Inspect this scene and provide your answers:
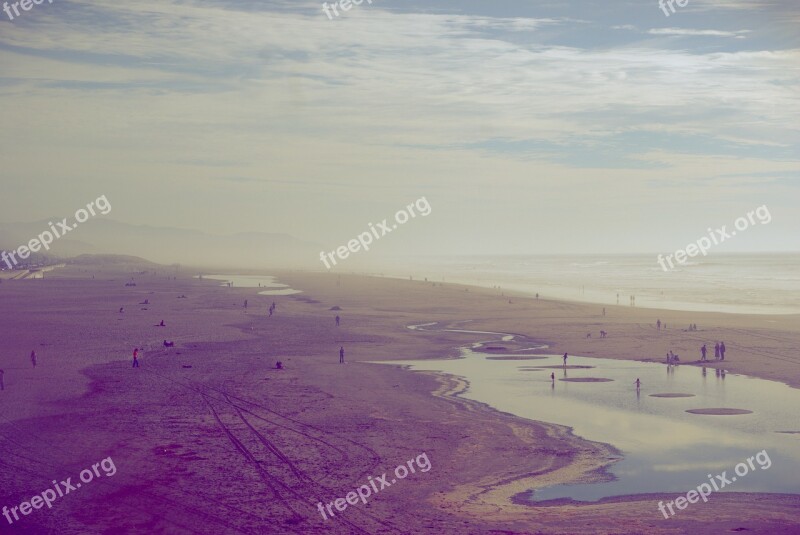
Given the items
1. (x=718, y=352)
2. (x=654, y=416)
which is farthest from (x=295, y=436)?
(x=718, y=352)

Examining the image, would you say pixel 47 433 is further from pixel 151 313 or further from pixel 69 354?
pixel 151 313

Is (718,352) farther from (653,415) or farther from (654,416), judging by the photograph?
(654,416)

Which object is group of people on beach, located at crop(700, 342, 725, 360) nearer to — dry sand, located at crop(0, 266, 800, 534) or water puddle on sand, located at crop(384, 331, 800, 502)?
dry sand, located at crop(0, 266, 800, 534)

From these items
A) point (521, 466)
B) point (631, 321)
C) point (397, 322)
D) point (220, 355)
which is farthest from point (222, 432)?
point (631, 321)

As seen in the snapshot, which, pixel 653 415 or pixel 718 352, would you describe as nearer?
pixel 653 415

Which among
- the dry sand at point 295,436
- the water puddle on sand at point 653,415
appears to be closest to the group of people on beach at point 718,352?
the dry sand at point 295,436

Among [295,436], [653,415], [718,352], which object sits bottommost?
[718,352]
